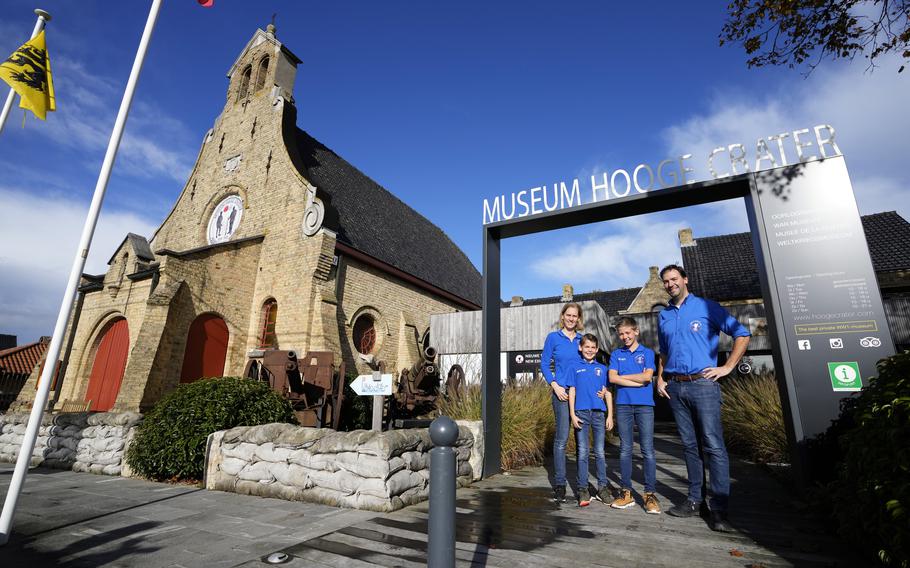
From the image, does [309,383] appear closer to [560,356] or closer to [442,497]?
[560,356]

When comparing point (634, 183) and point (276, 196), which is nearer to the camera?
point (634, 183)

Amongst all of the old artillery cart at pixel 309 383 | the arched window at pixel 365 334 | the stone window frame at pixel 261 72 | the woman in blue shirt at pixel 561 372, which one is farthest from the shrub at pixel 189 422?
the stone window frame at pixel 261 72

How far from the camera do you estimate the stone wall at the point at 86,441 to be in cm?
664

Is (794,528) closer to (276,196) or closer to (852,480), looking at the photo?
(852,480)

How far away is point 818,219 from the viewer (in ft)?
14.8

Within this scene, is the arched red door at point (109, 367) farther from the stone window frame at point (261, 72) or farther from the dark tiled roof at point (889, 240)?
the dark tiled roof at point (889, 240)

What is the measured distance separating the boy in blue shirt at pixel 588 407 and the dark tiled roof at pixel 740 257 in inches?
708

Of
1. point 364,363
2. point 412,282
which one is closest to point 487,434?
point 364,363

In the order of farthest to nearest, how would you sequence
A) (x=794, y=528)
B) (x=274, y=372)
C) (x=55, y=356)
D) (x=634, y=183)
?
(x=274, y=372) → (x=634, y=183) → (x=55, y=356) → (x=794, y=528)

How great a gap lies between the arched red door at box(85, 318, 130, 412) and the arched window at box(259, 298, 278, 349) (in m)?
4.10

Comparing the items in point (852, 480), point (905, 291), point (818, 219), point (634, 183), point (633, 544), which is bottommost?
point (633, 544)

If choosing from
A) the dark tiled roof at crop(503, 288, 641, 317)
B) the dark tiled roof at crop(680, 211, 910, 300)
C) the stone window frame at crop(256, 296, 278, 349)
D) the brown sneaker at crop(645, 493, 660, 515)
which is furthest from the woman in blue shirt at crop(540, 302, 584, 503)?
the dark tiled roof at crop(503, 288, 641, 317)

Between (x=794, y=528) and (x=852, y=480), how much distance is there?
31.2 inches

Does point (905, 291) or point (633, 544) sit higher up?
point (905, 291)
